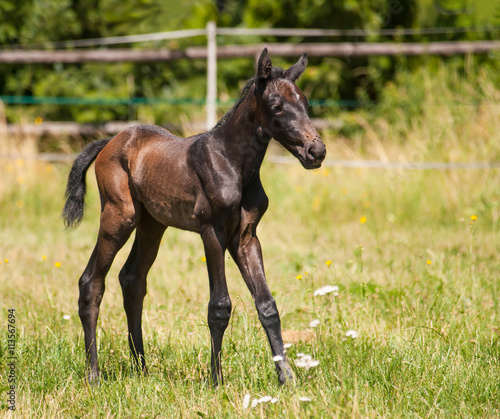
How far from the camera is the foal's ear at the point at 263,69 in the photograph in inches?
128

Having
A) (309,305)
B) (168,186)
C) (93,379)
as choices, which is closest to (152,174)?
(168,186)

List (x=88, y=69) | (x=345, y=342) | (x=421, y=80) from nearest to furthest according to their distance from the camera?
(x=345, y=342) < (x=421, y=80) < (x=88, y=69)

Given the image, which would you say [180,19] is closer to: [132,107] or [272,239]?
[132,107]

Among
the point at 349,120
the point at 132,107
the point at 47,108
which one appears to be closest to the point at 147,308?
the point at 349,120

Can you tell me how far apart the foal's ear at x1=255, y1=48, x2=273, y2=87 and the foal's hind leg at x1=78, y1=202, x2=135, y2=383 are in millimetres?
1134

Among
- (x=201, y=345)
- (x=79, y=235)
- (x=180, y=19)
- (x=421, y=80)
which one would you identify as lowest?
(x=79, y=235)

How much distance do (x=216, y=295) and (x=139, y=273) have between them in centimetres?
83

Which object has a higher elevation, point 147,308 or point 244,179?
point 244,179

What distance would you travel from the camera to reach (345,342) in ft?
12.7

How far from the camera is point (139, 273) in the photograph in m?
4.02

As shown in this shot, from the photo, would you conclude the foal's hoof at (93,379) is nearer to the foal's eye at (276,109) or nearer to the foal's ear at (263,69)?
the foal's eye at (276,109)

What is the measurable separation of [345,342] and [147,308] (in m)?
1.87

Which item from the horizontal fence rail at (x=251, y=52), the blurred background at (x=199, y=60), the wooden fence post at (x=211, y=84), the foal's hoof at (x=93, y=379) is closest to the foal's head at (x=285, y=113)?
the foal's hoof at (x=93, y=379)

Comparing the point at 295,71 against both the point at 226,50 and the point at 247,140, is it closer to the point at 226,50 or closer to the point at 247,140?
the point at 247,140
